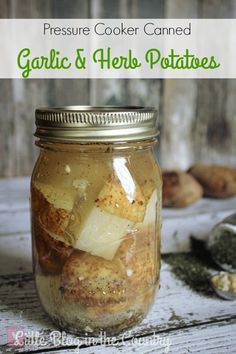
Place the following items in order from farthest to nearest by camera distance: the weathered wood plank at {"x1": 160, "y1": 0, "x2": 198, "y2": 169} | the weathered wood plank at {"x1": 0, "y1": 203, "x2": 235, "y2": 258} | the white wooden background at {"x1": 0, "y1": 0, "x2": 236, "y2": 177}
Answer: the weathered wood plank at {"x1": 160, "y1": 0, "x2": 198, "y2": 169}
the white wooden background at {"x1": 0, "y1": 0, "x2": 236, "y2": 177}
the weathered wood plank at {"x1": 0, "y1": 203, "x2": 235, "y2": 258}

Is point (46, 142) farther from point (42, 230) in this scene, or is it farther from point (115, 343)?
point (115, 343)

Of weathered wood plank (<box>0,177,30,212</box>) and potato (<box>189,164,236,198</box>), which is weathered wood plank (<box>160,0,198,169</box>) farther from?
weathered wood plank (<box>0,177,30,212</box>)

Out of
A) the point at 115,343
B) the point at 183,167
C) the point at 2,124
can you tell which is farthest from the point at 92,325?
the point at 183,167

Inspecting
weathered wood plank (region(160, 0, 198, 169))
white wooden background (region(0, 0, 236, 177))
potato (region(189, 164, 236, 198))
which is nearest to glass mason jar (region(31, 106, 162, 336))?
potato (region(189, 164, 236, 198))

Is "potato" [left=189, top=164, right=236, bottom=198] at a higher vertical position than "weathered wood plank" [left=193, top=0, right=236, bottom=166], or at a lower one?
lower

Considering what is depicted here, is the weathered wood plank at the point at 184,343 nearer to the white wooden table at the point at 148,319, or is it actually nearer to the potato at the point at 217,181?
the white wooden table at the point at 148,319

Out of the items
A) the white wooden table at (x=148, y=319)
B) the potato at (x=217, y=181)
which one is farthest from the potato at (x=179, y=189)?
the white wooden table at (x=148, y=319)

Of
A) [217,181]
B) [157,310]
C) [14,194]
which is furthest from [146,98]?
[157,310]

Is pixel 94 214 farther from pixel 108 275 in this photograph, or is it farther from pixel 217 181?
pixel 217 181
